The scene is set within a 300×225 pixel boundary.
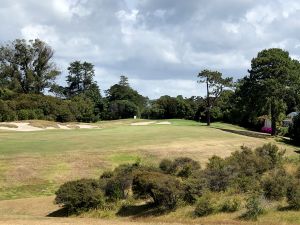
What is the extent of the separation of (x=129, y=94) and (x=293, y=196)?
13354 cm

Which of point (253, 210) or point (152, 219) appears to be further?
point (152, 219)

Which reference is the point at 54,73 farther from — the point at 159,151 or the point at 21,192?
the point at 21,192

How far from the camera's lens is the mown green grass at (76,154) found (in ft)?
91.0

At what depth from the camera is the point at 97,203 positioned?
65.2ft

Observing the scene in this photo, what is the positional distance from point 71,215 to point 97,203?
117 centimetres

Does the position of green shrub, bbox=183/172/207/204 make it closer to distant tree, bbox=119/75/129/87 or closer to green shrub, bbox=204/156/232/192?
green shrub, bbox=204/156/232/192

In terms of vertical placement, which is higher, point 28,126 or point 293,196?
point 28,126

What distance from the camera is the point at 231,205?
17.4 m

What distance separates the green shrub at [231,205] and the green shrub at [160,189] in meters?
1.94

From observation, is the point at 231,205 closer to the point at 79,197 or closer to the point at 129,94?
the point at 79,197

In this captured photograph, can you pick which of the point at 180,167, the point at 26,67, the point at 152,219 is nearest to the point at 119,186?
the point at 152,219

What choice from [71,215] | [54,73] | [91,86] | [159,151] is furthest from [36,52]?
[71,215]

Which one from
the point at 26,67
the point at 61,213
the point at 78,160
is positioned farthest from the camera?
the point at 26,67

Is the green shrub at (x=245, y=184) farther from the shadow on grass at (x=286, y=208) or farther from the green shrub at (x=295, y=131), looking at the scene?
the green shrub at (x=295, y=131)
